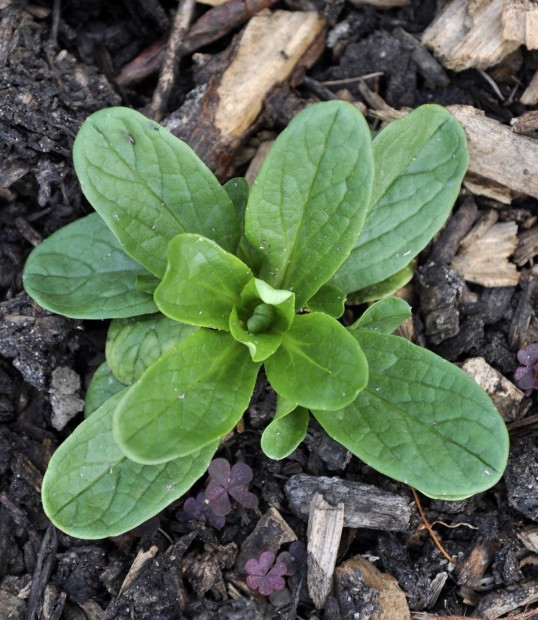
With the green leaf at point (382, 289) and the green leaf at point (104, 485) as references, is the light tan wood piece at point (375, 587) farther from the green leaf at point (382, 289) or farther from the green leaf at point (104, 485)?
the green leaf at point (382, 289)

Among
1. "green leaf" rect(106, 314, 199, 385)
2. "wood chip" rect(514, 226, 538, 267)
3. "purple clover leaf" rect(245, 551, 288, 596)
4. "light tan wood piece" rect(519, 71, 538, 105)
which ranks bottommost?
"purple clover leaf" rect(245, 551, 288, 596)

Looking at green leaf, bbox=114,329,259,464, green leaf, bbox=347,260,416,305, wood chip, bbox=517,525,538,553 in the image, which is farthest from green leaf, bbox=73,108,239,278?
wood chip, bbox=517,525,538,553

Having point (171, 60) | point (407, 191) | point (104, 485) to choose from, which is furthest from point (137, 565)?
point (171, 60)

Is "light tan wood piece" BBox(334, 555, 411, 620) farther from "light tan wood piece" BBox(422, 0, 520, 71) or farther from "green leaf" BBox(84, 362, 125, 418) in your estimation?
"light tan wood piece" BBox(422, 0, 520, 71)

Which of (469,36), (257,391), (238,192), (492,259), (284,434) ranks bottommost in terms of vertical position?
(257,391)

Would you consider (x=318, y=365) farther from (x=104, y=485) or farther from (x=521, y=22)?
(x=521, y=22)

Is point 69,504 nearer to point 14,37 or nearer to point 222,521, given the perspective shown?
point 222,521
